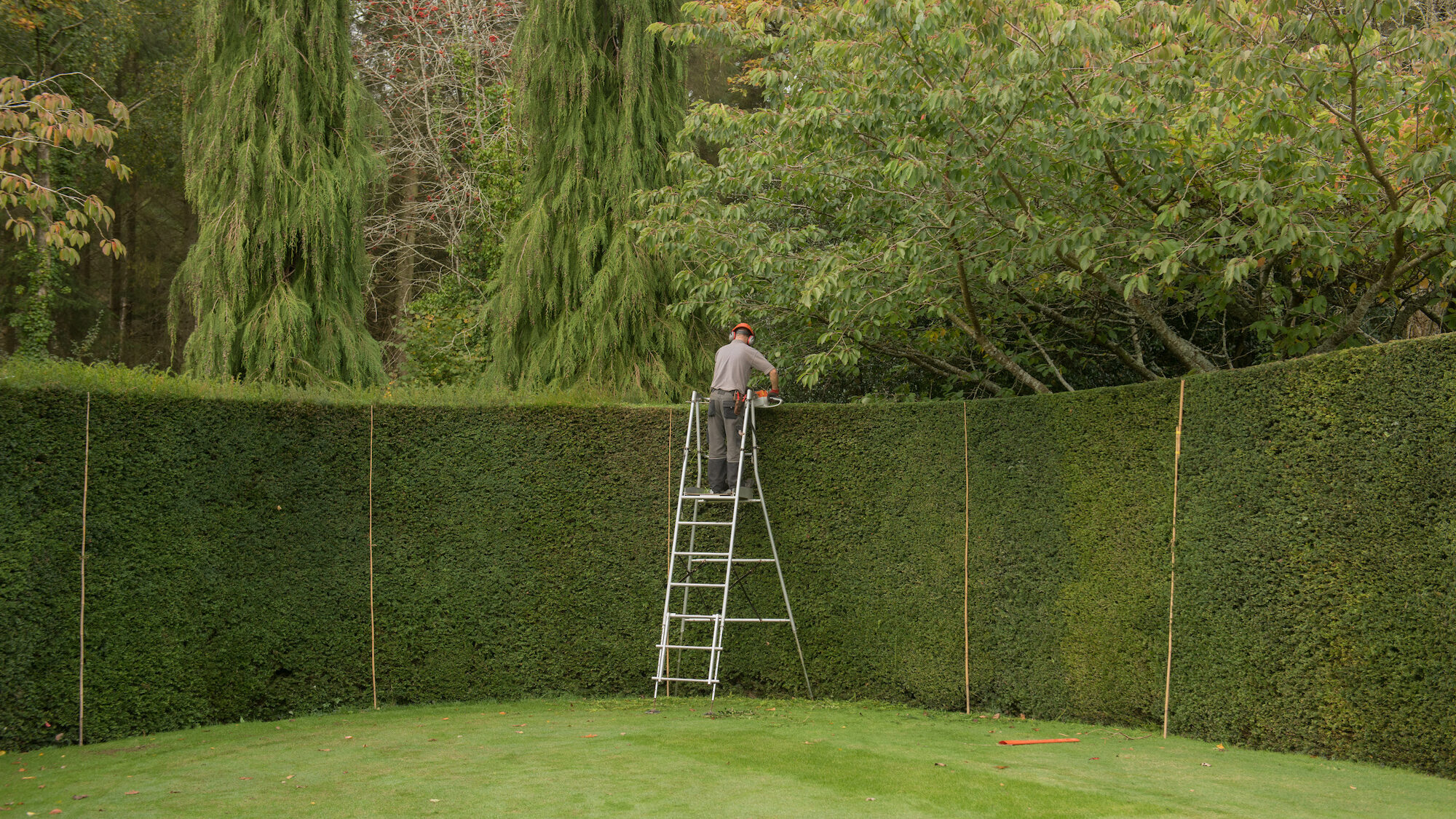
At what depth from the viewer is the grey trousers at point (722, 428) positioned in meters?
8.61

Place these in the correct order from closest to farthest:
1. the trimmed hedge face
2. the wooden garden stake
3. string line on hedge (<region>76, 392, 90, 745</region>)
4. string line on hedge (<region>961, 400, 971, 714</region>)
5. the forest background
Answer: the trimmed hedge face, the forest background, string line on hedge (<region>76, 392, 90, 745</region>), string line on hedge (<region>961, 400, 971, 714</region>), the wooden garden stake

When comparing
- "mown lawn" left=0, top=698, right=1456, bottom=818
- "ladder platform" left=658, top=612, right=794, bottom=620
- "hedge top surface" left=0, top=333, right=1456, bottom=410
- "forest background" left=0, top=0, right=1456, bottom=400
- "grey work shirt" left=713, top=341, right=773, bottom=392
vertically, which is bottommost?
"mown lawn" left=0, top=698, right=1456, bottom=818

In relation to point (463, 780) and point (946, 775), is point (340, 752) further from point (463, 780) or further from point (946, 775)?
point (946, 775)

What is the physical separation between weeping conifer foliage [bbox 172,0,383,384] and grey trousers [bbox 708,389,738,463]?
560cm

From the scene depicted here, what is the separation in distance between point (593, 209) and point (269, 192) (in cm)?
388

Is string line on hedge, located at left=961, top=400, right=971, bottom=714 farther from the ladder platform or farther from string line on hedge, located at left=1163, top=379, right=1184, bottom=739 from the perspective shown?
string line on hedge, located at left=1163, top=379, right=1184, bottom=739

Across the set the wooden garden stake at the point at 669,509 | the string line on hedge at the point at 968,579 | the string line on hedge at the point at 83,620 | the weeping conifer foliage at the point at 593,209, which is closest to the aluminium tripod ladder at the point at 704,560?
the wooden garden stake at the point at 669,509

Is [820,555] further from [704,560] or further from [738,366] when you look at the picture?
[738,366]

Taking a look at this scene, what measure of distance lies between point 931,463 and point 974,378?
2527 millimetres

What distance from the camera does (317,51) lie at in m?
12.4

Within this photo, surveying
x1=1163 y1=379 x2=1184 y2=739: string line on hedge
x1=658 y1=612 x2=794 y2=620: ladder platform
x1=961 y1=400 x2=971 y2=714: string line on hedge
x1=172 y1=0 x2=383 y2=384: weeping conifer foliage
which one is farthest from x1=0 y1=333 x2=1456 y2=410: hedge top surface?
x1=172 y1=0 x2=383 y2=384: weeping conifer foliage

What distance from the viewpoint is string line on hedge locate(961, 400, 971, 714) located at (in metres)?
8.16

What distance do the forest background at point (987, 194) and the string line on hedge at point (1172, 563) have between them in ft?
3.49

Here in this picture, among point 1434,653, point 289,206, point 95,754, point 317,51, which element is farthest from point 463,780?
point 317,51
